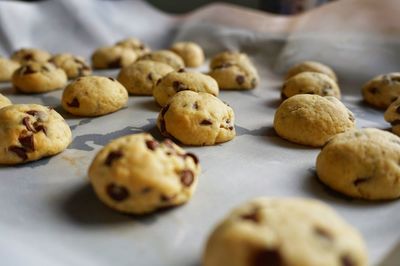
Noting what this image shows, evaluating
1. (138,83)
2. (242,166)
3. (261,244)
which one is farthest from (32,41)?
(261,244)

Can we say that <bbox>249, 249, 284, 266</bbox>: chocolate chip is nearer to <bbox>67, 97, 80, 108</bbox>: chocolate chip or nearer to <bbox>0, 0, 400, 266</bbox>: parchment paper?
<bbox>0, 0, 400, 266</bbox>: parchment paper

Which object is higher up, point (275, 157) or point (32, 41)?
point (275, 157)

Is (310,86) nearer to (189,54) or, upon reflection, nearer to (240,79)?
(240,79)

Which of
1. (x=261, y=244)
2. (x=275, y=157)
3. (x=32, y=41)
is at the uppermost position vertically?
Answer: (x=261, y=244)

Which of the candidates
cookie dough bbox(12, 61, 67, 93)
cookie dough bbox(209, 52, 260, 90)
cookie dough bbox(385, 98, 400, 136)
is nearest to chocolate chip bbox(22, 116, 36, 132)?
cookie dough bbox(12, 61, 67, 93)

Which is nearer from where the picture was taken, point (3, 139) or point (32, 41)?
point (3, 139)

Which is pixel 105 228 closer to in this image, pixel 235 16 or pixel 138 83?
pixel 138 83

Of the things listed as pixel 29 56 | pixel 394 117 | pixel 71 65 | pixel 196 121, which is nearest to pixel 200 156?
pixel 196 121
